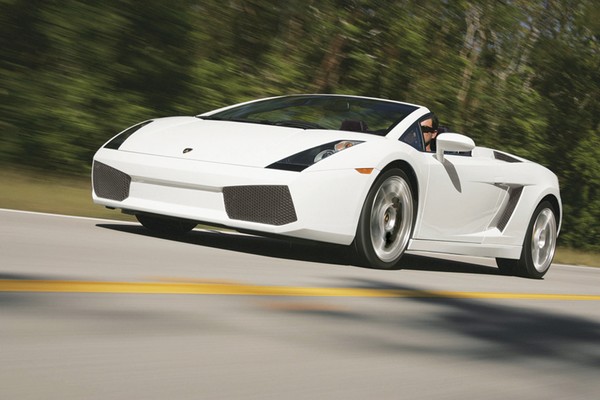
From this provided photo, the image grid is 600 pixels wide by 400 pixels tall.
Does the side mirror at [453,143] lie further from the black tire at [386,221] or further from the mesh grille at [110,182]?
the mesh grille at [110,182]

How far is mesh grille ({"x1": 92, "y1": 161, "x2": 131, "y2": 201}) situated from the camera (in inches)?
279

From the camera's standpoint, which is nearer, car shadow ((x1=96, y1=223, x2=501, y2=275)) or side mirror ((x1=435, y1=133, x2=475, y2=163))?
car shadow ((x1=96, y1=223, x2=501, y2=275))

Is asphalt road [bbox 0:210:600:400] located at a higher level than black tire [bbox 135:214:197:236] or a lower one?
higher

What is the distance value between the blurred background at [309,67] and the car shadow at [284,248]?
3661mm

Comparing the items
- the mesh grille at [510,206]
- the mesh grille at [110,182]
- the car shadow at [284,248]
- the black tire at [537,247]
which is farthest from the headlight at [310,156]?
the black tire at [537,247]

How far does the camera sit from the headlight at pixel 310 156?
677 centimetres

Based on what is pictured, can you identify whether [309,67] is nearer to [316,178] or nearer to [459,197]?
[459,197]

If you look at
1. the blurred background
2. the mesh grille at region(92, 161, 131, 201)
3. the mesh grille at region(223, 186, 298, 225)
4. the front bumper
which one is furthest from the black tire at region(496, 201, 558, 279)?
the blurred background

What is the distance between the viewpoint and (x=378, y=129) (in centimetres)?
773

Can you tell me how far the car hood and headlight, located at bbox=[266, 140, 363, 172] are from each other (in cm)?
4

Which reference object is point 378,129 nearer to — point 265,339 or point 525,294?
point 525,294

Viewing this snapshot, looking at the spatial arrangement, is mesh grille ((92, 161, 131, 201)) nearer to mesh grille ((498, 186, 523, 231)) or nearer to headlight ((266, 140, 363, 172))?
headlight ((266, 140, 363, 172))

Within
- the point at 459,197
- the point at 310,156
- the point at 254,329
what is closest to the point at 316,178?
the point at 310,156

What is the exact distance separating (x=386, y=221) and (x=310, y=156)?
33.0 inches
